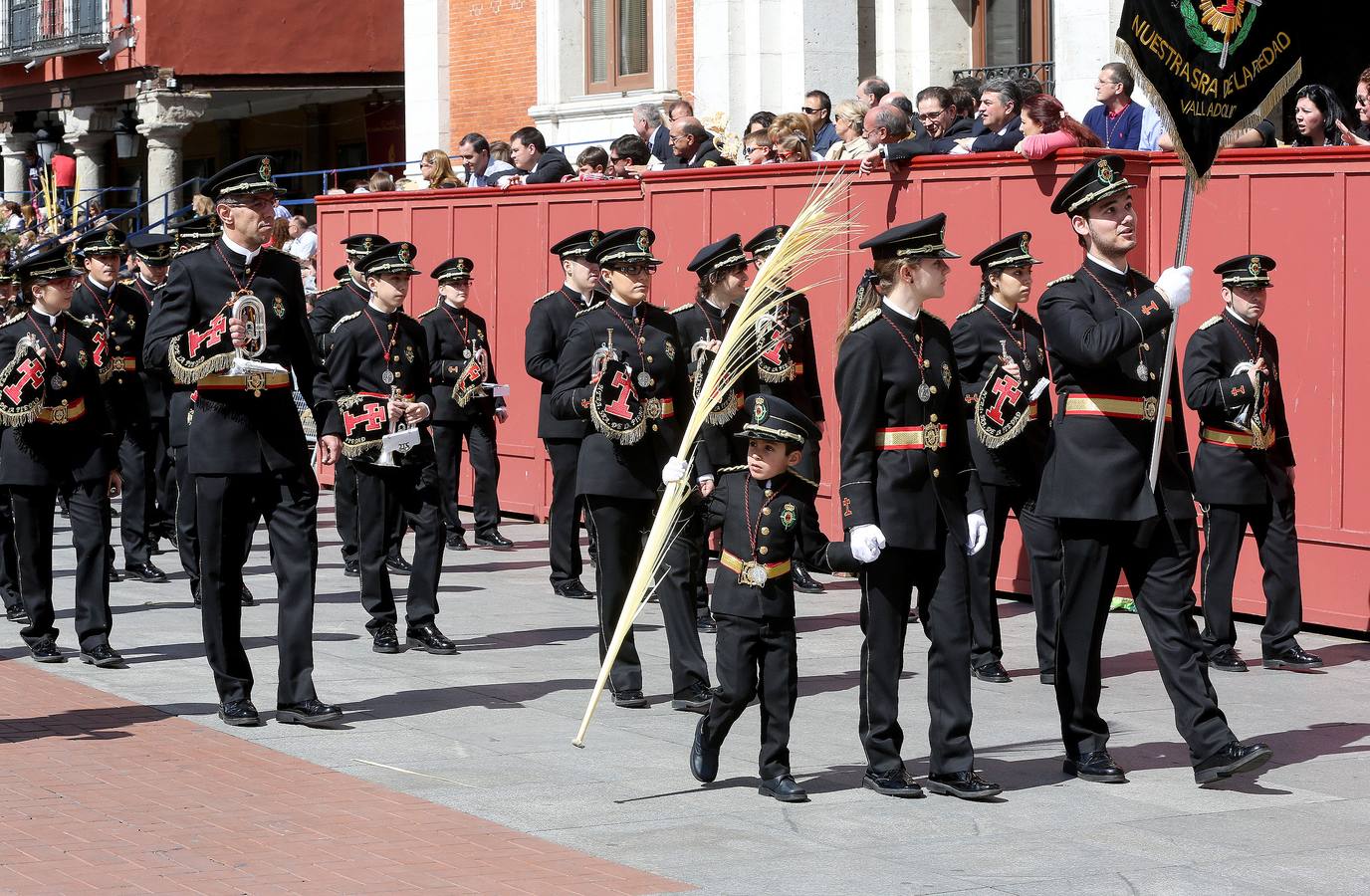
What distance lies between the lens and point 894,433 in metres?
7.62

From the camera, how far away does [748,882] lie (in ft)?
21.1

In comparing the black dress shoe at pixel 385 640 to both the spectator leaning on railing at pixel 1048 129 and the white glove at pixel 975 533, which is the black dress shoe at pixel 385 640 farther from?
the spectator leaning on railing at pixel 1048 129

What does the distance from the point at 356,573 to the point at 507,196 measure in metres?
4.79

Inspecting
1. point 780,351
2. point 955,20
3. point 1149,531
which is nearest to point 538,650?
point 780,351

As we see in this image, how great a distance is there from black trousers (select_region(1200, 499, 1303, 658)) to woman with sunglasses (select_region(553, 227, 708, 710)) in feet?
9.29

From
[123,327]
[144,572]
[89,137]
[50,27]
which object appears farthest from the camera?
[50,27]

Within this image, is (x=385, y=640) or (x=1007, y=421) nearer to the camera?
(x=1007, y=421)

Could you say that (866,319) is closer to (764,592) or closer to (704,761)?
(764,592)

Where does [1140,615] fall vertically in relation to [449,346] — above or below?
below

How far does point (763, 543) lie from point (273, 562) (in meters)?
2.46

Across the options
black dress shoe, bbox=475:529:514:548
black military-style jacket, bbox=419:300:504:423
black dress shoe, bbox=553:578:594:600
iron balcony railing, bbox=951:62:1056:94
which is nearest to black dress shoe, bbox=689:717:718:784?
black dress shoe, bbox=553:578:594:600

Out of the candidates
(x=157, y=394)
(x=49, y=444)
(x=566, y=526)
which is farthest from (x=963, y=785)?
(x=157, y=394)

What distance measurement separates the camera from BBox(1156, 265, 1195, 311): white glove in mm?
7633

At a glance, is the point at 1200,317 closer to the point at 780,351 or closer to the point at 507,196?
the point at 780,351
